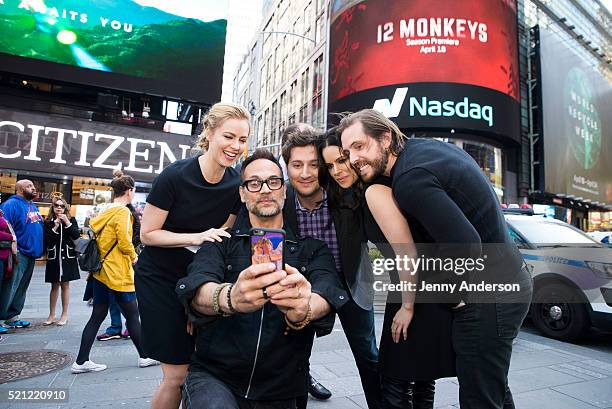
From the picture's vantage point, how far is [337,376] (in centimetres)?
405

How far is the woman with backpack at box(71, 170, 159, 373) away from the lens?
3939 millimetres

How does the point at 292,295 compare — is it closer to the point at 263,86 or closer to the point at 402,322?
the point at 402,322

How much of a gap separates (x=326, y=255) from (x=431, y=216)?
67cm

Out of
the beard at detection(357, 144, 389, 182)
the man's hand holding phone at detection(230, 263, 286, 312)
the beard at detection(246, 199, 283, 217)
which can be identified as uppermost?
the beard at detection(357, 144, 389, 182)

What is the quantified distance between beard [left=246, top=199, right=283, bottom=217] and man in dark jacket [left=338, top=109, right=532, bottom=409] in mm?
649

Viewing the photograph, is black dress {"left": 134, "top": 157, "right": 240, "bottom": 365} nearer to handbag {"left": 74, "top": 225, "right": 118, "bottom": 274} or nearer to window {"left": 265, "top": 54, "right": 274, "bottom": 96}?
handbag {"left": 74, "top": 225, "right": 118, "bottom": 274}

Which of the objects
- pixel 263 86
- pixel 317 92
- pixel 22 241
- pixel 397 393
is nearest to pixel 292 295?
pixel 397 393

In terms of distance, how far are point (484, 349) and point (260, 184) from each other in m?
1.36

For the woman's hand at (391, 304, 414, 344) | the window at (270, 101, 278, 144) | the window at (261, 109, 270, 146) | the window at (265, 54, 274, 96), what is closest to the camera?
the woman's hand at (391, 304, 414, 344)


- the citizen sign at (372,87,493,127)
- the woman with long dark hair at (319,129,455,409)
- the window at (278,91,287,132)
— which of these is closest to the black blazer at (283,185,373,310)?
the woman with long dark hair at (319,129,455,409)

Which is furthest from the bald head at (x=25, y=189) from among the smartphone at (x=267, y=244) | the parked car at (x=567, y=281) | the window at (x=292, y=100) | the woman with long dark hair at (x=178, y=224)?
the window at (x=292, y=100)

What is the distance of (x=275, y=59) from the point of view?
47344 millimetres

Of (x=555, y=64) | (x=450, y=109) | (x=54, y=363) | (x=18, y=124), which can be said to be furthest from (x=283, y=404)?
(x=555, y=64)

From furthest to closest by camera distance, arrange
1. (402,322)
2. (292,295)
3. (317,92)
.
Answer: (317,92)
(402,322)
(292,295)
